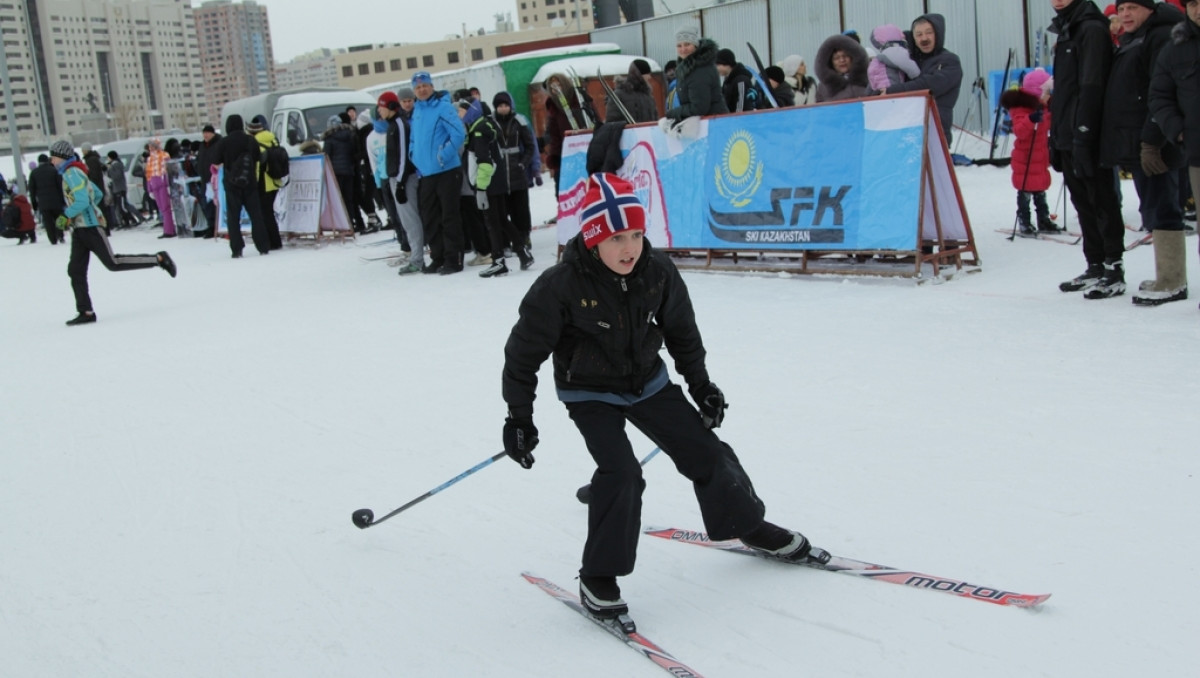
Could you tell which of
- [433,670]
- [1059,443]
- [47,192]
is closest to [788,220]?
[1059,443]

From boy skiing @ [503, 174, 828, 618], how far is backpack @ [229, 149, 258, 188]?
1396 cm

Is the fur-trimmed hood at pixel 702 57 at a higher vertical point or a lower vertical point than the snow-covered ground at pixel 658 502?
higher

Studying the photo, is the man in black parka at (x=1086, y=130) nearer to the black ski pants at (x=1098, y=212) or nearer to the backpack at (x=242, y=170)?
the black ski pants at (x=1098, y=212)

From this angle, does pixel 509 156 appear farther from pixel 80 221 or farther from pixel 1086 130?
pixel 1086 130

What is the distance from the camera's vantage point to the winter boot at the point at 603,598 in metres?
3.46

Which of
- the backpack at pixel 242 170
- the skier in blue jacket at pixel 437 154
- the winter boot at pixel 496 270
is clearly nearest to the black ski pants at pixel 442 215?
the skier in blue jacket at pixel 437 154

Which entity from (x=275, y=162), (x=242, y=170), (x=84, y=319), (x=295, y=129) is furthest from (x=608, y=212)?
(x=295, y=129)

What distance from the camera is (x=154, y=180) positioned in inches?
910

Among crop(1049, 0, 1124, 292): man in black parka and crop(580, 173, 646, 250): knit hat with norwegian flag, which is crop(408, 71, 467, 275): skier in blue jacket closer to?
crop(1049, 0, 1124, 292): man in black parka

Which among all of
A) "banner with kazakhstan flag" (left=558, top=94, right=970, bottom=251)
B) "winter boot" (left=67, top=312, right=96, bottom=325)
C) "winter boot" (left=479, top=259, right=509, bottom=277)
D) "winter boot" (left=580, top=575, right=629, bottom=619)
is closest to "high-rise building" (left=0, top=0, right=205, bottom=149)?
"winter boot" (left=67, top=312, right=96, bottom=325)

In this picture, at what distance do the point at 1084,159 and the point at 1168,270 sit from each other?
0.94 meters

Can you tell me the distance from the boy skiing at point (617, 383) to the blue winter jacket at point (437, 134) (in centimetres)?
809

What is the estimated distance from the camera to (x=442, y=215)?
11961 millimetres

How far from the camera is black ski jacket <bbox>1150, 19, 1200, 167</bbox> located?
20.4ft
